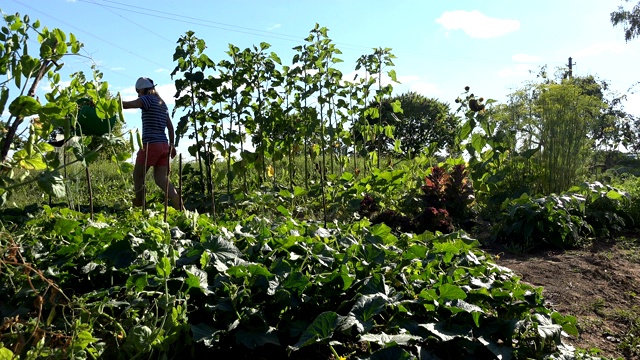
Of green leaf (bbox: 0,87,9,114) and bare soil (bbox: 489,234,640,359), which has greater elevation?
green leaf (bbox: 0,87,9,114)

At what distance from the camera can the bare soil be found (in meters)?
2.69

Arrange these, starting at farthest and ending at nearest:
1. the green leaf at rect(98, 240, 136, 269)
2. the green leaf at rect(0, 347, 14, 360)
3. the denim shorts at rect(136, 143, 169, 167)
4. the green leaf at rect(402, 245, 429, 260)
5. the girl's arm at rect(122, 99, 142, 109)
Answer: the denim shorts at rect(136, 143, 169, 167), the girl's arm at rect(122, 99, 142, 109), the green leaf at rect(402, 245, 429, 260), the green leaf at rect(98, 240, 136, 269), the green leaf at rect(0, 347, 14, 360)

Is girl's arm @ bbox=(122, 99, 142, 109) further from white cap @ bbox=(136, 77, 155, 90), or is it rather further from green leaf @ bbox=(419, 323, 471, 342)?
green leaf @ bbox=(419, 323, 471, 342)

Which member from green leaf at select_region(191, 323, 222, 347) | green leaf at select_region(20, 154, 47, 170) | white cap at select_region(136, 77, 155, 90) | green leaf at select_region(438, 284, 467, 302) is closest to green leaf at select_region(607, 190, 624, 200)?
green leaf at select_region(438, 284, 467, 302)

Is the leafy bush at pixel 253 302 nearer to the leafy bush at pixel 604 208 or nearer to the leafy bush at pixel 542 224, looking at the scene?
the leafy bush at pixel 542 224

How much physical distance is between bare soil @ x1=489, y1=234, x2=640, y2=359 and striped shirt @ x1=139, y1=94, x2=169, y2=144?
321 cm

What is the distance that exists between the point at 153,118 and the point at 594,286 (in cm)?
396

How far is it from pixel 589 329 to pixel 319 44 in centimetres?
415

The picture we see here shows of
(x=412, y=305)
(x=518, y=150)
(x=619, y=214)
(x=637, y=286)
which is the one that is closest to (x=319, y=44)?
(x=518, y=150)

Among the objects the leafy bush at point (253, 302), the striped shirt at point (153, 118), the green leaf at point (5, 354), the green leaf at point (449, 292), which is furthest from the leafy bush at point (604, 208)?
the green leaf at point (5, 354)

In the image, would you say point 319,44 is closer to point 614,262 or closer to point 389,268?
point 614,262

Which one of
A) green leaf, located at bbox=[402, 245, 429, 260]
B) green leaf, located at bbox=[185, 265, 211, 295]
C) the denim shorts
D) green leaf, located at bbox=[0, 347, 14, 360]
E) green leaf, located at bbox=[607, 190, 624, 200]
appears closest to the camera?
green leaf, located at bbox=[0, 347, 14, 360]

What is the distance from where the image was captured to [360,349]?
2.15 m

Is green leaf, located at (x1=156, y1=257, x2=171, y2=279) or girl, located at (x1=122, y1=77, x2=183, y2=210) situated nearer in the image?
green leaf, located at (x1=156, y1=257, x2=171, y2=279)
